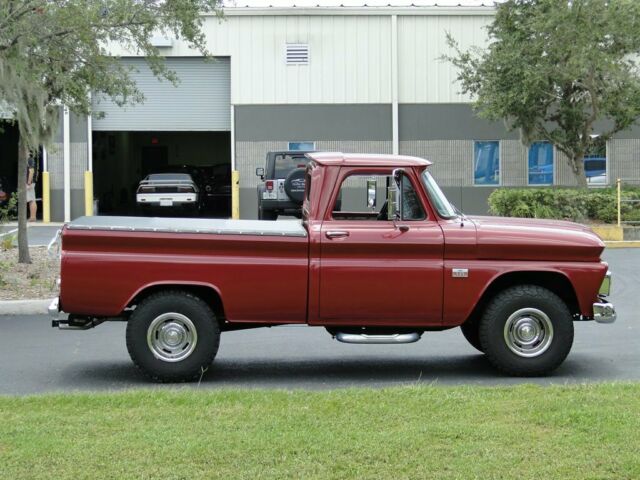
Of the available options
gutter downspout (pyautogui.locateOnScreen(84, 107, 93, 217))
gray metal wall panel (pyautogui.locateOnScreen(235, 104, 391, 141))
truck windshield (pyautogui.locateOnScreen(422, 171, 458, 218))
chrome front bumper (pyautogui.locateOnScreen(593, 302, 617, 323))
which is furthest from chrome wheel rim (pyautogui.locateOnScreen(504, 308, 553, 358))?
gutter downspout (pyautogui.locateOnScreen(84, 107, 93, 217))

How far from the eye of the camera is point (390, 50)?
29922mm

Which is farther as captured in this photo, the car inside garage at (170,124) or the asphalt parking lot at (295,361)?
the car inside garage at (170,124)

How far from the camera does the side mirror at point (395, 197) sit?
8.05 meters

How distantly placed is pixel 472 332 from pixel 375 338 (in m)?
1.37

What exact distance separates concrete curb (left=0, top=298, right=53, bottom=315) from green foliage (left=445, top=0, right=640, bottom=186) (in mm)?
15239

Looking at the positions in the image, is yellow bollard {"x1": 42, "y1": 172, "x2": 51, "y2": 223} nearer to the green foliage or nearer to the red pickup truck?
the green foliage

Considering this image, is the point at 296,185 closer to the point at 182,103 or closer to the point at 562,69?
the point at 562,69

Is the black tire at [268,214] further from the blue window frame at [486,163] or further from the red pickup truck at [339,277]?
the red pickup truck at [339,277]

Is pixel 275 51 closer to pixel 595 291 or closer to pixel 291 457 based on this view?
pixel 595 291

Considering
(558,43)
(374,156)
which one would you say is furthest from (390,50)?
(374,156)

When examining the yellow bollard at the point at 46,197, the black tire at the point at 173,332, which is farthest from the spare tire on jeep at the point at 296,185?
the yellow bollard at the point at 46,197

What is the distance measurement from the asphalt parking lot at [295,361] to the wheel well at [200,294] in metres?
0.61

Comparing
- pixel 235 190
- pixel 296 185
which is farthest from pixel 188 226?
pixel 235 190

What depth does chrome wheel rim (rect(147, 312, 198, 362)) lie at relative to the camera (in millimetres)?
7934
